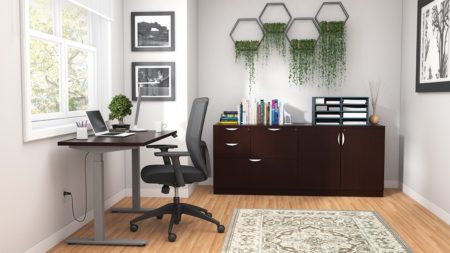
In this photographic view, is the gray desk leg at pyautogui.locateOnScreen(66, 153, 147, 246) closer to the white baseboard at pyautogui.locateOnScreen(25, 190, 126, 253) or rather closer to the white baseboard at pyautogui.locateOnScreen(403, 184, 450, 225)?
the white baseboard at pyautogui.locateOnScreen(25, 190, 126, 253)

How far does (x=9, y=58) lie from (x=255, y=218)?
2514mm

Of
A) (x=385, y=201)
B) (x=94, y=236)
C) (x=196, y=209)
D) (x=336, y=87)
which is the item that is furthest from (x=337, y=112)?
(x=94, y=236)

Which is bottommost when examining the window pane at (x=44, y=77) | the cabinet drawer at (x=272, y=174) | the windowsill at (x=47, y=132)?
the cabinet drawer at (x=272, y=174)

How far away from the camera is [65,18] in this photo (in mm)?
4340

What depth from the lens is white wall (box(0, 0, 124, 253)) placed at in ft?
10.1

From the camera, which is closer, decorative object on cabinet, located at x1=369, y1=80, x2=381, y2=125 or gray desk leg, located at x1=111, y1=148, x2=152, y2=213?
gray desk leg, located at x1=111, y1=148, x2=152, y2=213

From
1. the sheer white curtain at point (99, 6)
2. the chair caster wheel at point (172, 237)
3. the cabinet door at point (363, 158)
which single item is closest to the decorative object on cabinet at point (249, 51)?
the cabinet door at point (363, 158)

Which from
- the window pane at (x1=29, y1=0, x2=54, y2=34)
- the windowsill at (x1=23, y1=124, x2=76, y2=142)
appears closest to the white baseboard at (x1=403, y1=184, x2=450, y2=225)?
the windowsill at (x1=23, y1=124, x2=76, y2=142)

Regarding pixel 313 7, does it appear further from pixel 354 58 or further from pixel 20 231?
pixel 20 231

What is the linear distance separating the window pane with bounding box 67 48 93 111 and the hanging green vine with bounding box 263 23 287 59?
7.11 feet

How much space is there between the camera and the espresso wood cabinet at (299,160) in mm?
5473

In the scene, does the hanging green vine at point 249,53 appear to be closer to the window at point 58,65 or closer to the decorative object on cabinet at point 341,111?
the decorative object on cabinet at point 341,111

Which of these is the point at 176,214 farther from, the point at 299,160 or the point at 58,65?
the point at 299,160

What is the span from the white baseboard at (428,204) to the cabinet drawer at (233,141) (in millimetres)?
1866
